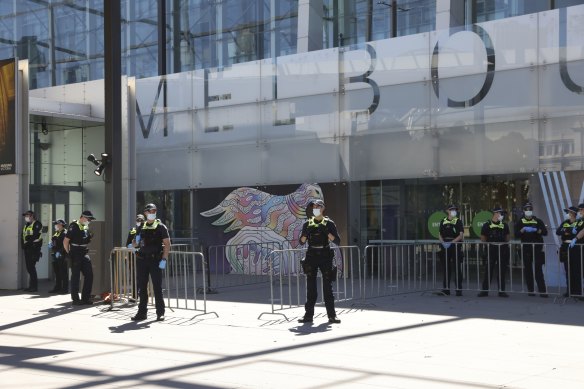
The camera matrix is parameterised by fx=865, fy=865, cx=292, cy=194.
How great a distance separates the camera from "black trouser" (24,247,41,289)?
19203mm

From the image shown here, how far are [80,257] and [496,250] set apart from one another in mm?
7985

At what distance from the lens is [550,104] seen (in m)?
18.4

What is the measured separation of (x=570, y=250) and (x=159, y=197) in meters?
13.6

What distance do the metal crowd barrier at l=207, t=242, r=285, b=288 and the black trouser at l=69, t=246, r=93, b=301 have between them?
558 cm

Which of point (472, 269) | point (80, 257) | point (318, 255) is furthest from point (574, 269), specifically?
point (80, 257)

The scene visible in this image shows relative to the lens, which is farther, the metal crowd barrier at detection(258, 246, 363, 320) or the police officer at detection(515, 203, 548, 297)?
the police officer at detection(515, 203, 548, 297)

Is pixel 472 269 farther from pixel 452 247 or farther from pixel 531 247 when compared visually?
pixel 531 247

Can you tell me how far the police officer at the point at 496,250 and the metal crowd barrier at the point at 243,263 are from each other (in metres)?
6.24

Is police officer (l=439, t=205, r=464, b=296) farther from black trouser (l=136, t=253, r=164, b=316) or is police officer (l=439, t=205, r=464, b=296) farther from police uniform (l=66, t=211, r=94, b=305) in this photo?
police uniform (l=66, t=211, r=94, b=305)

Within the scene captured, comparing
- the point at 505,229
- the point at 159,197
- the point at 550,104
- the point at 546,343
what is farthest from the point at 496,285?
the point at 159,197

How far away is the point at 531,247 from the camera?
1639 centimetres

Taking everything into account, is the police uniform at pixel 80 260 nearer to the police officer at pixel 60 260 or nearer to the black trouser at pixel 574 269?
the police officer at pixel 60 260

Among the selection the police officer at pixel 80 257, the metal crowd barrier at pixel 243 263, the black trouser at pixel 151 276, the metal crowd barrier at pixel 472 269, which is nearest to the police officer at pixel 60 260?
the police officer at pixel 80 257

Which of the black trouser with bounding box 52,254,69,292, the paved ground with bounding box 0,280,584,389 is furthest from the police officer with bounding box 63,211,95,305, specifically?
the black trouser with bounding box 52,254,69,292
